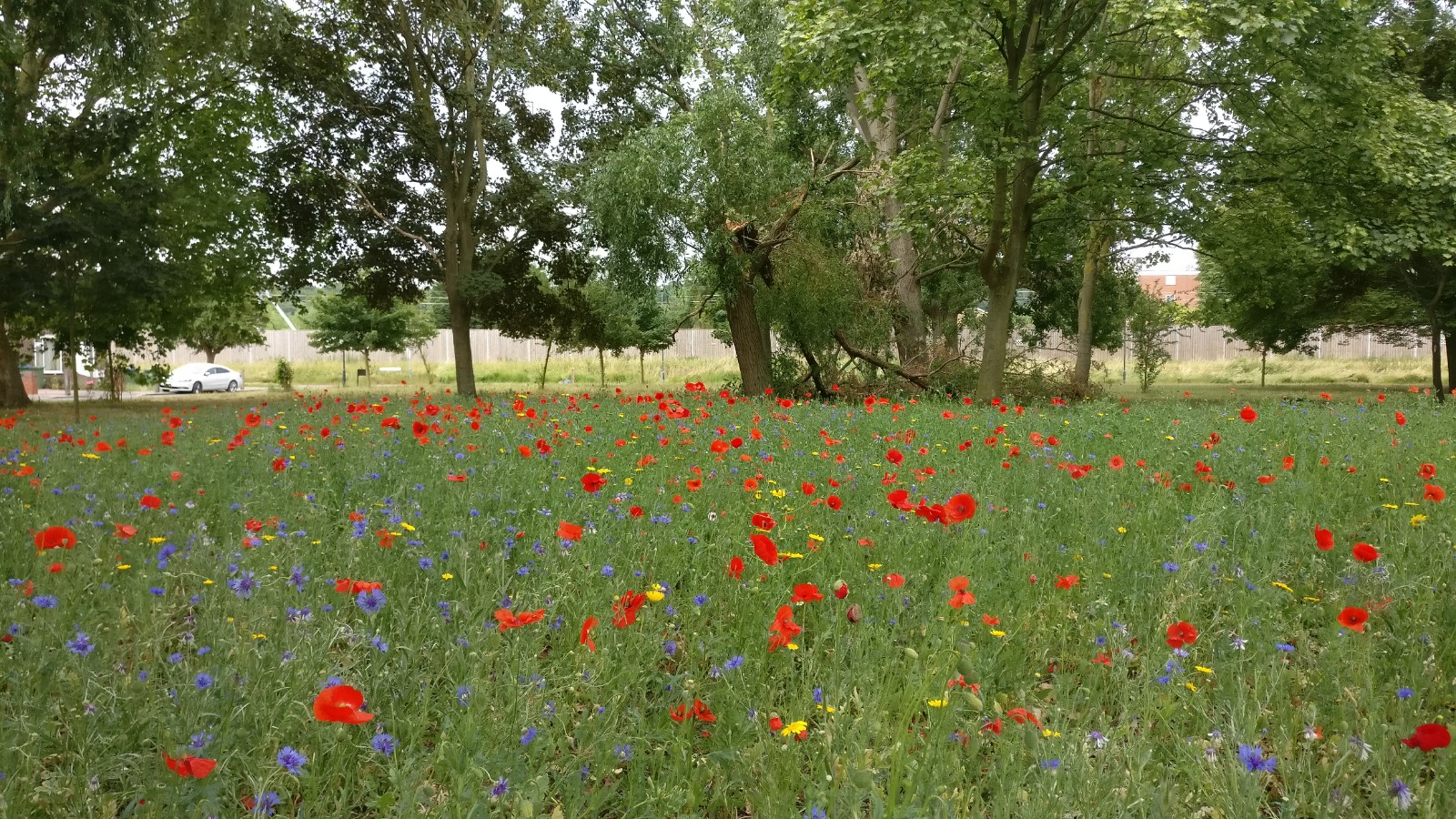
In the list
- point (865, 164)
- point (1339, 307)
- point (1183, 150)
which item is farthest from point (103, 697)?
point (1339, 307)

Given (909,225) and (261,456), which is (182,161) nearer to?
(909,225)

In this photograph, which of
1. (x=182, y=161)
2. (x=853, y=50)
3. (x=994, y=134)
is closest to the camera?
(x=853, y=50)

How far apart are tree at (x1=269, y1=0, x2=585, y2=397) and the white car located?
1747 cm

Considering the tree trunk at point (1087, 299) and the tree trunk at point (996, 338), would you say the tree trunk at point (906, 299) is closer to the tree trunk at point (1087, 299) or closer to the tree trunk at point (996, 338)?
the tree trunk at point (996, 338)

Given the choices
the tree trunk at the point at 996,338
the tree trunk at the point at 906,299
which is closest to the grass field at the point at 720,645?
the tree trunk at the point at 996,338

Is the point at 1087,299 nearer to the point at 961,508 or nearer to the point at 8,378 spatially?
the point at 961,508

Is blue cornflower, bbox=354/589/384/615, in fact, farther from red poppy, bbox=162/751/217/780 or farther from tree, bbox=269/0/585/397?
tree, bbox=269/0/585/397

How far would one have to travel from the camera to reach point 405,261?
24969 millimetres

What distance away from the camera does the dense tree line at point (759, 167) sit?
13.8m

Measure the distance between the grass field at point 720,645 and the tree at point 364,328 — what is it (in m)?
40.6

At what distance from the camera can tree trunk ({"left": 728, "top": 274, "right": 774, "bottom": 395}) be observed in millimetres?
18578

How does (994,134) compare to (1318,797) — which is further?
(994,134)

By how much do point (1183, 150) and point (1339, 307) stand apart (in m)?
12.7

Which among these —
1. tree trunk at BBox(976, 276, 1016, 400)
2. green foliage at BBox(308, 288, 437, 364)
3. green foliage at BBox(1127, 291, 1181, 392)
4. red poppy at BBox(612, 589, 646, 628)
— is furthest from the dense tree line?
green foliage at BBox(308, 288, 437, 364)
